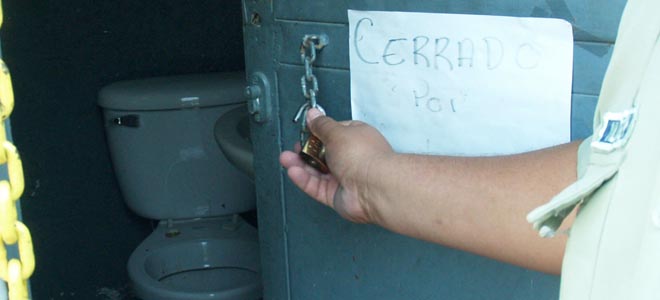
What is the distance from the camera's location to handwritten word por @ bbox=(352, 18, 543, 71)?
927mm

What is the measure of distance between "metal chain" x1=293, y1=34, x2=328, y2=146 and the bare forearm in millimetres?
165

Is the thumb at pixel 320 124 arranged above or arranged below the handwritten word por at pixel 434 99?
below

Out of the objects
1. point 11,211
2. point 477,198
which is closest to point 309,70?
point 477,198

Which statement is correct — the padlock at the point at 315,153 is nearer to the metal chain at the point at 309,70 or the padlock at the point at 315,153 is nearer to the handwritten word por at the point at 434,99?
the metal chain at the point at 309,70

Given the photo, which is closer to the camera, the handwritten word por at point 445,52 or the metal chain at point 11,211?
the metal chain at point 11,211

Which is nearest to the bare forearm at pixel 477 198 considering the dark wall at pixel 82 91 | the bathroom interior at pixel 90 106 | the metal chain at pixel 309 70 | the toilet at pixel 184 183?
the metal chain at pixel 309 70

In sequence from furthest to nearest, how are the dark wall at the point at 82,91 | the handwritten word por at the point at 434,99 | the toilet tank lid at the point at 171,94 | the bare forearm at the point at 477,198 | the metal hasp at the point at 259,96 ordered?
the dark wall at the point at 82,91 < the toilet tank lid at the point at 171,94 < the metal hasp at the point at 259,96 < the handwritten word por at the point at 434,99 < the bare forearm at the point at 477,198

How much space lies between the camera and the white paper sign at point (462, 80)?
3.00 feet

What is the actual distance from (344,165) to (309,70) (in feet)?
0.48

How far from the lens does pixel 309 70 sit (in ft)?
3.54

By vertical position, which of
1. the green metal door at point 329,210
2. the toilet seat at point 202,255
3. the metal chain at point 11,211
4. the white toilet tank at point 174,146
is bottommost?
the toilet seat at point 202,255

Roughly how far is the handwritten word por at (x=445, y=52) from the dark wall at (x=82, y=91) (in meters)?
1.41

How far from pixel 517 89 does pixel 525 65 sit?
29 mm

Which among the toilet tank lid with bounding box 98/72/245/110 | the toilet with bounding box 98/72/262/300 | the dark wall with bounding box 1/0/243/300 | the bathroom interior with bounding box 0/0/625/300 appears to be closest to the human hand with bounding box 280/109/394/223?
the bathroom interior with bounding box 0/0/625/300
